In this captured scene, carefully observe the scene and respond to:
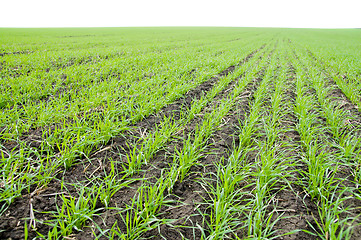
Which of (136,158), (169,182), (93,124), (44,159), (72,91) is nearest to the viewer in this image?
(169,182)

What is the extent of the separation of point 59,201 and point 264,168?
2.14m

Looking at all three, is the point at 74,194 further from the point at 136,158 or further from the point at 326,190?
the point at 326,190

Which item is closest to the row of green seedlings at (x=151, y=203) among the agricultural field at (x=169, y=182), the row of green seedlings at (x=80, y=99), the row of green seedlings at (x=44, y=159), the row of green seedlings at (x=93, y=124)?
the agricultural field at (x=169, y=182)

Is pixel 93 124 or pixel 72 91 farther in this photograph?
pixel 72 91

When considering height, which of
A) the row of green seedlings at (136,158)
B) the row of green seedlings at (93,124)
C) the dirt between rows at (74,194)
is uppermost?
the row of green seedlings at (93,124)

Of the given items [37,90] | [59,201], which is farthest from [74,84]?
[59,201]

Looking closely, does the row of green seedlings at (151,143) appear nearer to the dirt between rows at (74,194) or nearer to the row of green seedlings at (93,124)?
the dirt between rows at (74,194)

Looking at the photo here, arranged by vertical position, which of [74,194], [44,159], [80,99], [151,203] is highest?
[80,99]

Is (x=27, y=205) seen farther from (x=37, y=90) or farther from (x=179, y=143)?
(x=37, y=90)

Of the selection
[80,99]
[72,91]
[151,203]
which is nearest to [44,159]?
[151,203]

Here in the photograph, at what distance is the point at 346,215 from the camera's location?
199cm

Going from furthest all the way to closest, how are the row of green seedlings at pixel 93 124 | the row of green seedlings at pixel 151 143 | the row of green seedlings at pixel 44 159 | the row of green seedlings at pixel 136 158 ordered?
the row of green seedlings at pixel 93 124 → the row of green seedlings at pixel 151 143 → the row of green seedlings at pixel 44 159 → the row of green seedlings at pixel 136 158

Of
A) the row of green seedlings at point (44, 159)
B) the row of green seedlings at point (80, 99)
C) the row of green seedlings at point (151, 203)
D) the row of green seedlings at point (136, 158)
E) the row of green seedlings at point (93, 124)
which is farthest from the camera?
the row of green seedlings at point (80, 99)

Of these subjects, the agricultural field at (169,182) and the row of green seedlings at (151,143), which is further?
the row of green seedlings at (151,143)
